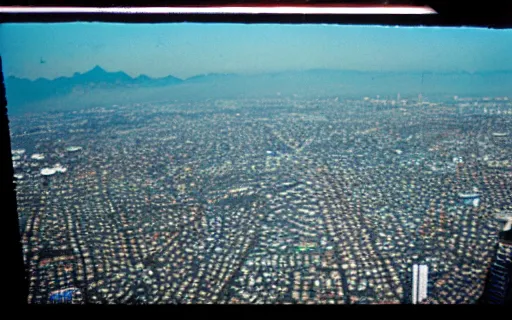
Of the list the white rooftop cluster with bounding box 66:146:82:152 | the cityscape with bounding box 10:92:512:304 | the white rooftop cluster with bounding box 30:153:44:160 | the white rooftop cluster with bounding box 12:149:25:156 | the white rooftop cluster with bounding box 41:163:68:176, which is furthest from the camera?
the white rooftop cluster with bounding box 66:146:82:152

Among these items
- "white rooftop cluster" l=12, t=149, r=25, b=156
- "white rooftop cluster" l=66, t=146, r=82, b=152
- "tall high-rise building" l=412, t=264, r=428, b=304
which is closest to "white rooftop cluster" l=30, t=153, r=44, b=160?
"white rooftop cluster" l=12, t=149, r=25, b=156

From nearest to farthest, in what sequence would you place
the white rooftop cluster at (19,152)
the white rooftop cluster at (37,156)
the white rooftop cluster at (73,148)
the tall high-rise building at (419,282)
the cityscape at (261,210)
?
1. the tall high-rise building at (419,282)
2. the cityscape at (261,210)
3. the white rooftop cluster at (37,156)
4. the white rooftop cluster at (19,152)
5. the white rooftop cluster at (73,148)

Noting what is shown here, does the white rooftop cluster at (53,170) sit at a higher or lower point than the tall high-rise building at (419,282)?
lower

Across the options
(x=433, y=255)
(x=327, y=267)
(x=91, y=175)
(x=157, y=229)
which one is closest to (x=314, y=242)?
(x=327, y=267)

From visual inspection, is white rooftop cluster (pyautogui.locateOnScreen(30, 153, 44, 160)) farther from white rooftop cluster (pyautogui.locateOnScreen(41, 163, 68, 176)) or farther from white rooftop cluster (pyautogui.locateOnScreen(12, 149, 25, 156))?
white rooftop cluster (pyautogui.locateOnScreen(41, 163, 68, 176))

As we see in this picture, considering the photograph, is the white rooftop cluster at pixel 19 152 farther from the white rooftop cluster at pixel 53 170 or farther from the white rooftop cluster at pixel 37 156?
the white rooftop cluster at pixel 53 170

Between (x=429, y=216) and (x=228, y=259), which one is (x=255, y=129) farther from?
(x=228, y=259)

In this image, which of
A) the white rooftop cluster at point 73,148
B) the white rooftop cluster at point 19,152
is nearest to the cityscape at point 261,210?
the white rooftop cluster at point 73,148
